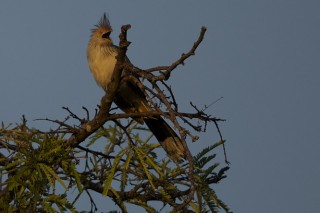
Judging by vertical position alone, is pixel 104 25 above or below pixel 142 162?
above

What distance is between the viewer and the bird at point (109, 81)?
216 inches

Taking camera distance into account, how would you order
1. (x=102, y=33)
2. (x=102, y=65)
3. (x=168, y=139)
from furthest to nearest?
(x=102, y=33) < (x=102, y=65) < (x=168, y=139)

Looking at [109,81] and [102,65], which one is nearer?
[109,81]

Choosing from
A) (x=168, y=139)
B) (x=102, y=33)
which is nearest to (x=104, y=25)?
(x=102, y=33)

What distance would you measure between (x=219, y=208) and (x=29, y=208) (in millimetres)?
1058

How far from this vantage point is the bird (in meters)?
5.50

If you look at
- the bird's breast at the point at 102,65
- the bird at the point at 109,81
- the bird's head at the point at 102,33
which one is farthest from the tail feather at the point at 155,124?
the bird's head at the point at 102,33

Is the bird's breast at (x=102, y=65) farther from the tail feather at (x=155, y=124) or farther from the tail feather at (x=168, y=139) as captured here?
the tail feather at (x=168, y=139)

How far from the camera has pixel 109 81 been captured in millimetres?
6000

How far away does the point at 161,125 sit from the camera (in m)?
5.54

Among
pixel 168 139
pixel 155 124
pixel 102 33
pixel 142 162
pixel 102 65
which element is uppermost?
pixel 102 33

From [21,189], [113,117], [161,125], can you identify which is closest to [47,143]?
[21,189]

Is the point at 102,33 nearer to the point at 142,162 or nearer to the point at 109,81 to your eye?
the point at 109,81

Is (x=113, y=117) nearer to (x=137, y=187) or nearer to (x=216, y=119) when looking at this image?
(x=137, y=187)
